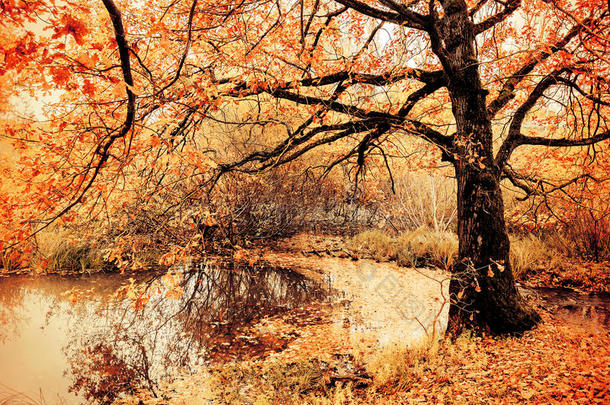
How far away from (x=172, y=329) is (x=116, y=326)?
3.75 ft

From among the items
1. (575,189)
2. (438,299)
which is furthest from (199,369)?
(575,189)

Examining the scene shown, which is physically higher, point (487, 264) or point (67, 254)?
point (487, 264)

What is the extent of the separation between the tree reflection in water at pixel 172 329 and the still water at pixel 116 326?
0.7 inches

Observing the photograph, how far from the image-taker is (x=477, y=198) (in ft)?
14.4

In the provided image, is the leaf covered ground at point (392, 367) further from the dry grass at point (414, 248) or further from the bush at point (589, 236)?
the dry grass at point (414, 248)

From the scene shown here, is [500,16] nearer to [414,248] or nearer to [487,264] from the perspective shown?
[487,264]

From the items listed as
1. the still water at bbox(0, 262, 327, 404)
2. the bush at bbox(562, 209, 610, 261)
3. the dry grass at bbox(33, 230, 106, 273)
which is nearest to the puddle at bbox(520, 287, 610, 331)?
the bush at bbox(562, 209, 610, 261)

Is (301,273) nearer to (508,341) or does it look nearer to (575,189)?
(508,341)

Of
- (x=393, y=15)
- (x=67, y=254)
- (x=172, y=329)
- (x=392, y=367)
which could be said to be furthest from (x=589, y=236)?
(x=67, y=254)

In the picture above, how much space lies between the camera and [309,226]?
50.2 feet

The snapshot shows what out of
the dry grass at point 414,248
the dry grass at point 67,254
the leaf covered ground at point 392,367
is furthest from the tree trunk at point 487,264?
the dry grass at point 67,254

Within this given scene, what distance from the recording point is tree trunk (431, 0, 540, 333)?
4297mm

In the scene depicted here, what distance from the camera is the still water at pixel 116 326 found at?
4664 millimetres

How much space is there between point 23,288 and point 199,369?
6243 mm
